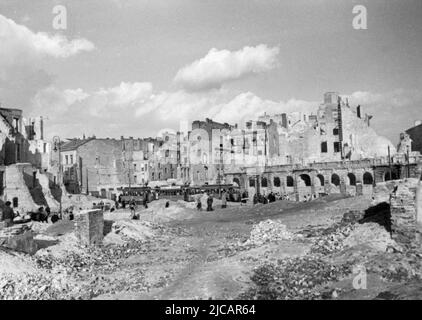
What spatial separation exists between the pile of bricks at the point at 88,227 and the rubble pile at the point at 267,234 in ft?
22.9

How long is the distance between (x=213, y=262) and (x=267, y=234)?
16.1ft

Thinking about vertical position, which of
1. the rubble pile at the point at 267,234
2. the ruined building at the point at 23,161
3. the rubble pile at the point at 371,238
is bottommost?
the rubble pile at the point at 267,234

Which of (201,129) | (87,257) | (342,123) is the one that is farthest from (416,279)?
(201,129)

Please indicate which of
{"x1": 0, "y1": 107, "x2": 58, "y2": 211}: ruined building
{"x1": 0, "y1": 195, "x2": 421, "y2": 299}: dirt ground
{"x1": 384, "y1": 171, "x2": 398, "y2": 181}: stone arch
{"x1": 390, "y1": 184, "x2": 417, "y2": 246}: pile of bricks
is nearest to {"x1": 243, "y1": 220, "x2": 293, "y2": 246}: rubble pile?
{"x1": 0, "y1": 195, "x2": 421, "y2": 299}: dirt ground

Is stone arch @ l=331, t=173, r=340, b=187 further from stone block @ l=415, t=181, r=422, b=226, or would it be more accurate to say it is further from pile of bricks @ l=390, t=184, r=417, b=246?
pile of bricks @ l=390, t=184, r=417, b=246

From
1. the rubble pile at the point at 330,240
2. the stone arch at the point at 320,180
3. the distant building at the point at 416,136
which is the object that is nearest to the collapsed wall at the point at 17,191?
the rubble pile at the point at 330,240

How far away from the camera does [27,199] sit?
129ft

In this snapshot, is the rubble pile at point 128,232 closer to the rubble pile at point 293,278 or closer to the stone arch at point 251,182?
the rubble pile at point 293,278

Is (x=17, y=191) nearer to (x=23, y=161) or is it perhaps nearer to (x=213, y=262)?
(x=23, y=161)

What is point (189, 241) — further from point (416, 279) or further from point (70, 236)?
point (416, 279)

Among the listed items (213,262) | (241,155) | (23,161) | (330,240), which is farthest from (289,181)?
(213,262)

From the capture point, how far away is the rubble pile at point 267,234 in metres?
18.1

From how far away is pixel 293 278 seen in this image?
12.0 meters
